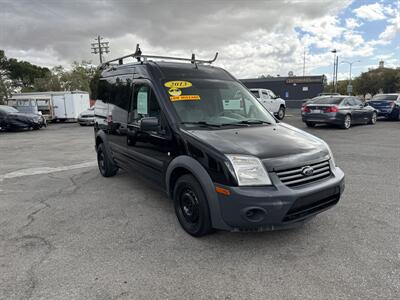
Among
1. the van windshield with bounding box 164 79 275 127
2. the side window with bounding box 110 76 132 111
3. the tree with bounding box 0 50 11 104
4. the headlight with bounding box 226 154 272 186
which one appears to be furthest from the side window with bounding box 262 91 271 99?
the tree with bounding box 0 50 11 104

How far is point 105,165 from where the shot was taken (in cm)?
603

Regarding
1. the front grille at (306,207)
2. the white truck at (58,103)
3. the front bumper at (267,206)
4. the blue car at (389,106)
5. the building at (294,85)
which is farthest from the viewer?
the building at (294,85)

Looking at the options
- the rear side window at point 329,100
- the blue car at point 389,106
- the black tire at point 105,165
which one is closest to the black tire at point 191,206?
the black tire at point 105,165

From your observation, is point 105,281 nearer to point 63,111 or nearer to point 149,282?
point 149,282

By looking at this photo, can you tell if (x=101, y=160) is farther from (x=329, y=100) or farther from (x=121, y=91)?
(x=329, y=100)

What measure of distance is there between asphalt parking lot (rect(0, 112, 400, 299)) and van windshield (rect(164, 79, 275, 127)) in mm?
1425

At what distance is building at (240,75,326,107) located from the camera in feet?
133

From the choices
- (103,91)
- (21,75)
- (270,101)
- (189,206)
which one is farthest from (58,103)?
(21,75)

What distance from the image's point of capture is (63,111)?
23.1 meters

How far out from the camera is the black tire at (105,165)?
5901 mm

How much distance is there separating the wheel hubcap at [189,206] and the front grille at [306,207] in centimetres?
98

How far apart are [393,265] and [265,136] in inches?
69.9

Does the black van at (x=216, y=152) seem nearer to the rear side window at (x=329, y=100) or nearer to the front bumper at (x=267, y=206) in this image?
the front bumper at (x=267, y=206)

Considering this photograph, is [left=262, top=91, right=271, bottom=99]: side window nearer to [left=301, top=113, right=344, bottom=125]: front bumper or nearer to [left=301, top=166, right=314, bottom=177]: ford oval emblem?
[left=301, top=113, right=344, bottom=125]: front bumper
